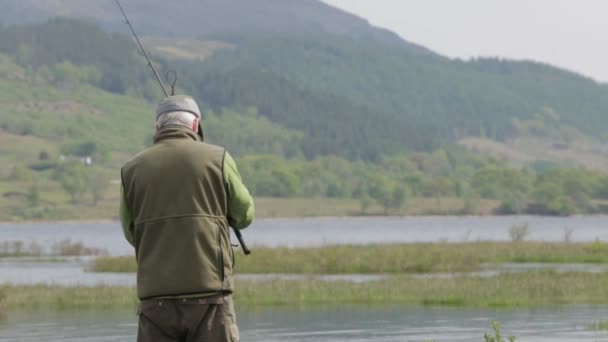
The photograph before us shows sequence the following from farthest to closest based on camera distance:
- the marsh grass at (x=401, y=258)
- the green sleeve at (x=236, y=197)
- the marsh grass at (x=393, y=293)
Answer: the marsh grass at (x=401, y=258) < the marsh grass at (x=393, y=293) < the green sleeve at (x=236, y=197)

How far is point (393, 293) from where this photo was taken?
111 feet

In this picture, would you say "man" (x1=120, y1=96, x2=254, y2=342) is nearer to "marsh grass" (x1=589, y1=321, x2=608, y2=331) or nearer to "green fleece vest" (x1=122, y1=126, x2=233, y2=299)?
"green fleece vest" (x1=122, y1=126, x2=233, y2=299)

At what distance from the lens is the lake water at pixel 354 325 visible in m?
24.1

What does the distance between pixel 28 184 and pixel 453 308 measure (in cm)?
17380

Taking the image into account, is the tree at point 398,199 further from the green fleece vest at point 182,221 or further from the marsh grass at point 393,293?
the green fleece vest at point 182,221

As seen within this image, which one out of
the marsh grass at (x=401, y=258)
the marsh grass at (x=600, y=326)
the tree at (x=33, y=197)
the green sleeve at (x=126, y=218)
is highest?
the tree at (x=33, y=197)

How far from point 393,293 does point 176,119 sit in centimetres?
2608

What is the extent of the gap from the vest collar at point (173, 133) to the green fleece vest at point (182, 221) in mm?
134

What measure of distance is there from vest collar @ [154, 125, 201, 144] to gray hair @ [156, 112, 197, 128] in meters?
0.05

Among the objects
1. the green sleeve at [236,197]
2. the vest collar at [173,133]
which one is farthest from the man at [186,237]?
the vest collar at [173,133]

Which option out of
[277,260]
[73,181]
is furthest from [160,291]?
[73,181]

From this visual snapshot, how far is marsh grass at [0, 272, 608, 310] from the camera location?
31.9m

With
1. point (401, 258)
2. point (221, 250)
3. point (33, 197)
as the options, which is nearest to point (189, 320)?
point (221, 250)

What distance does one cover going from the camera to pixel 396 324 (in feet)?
87.9
